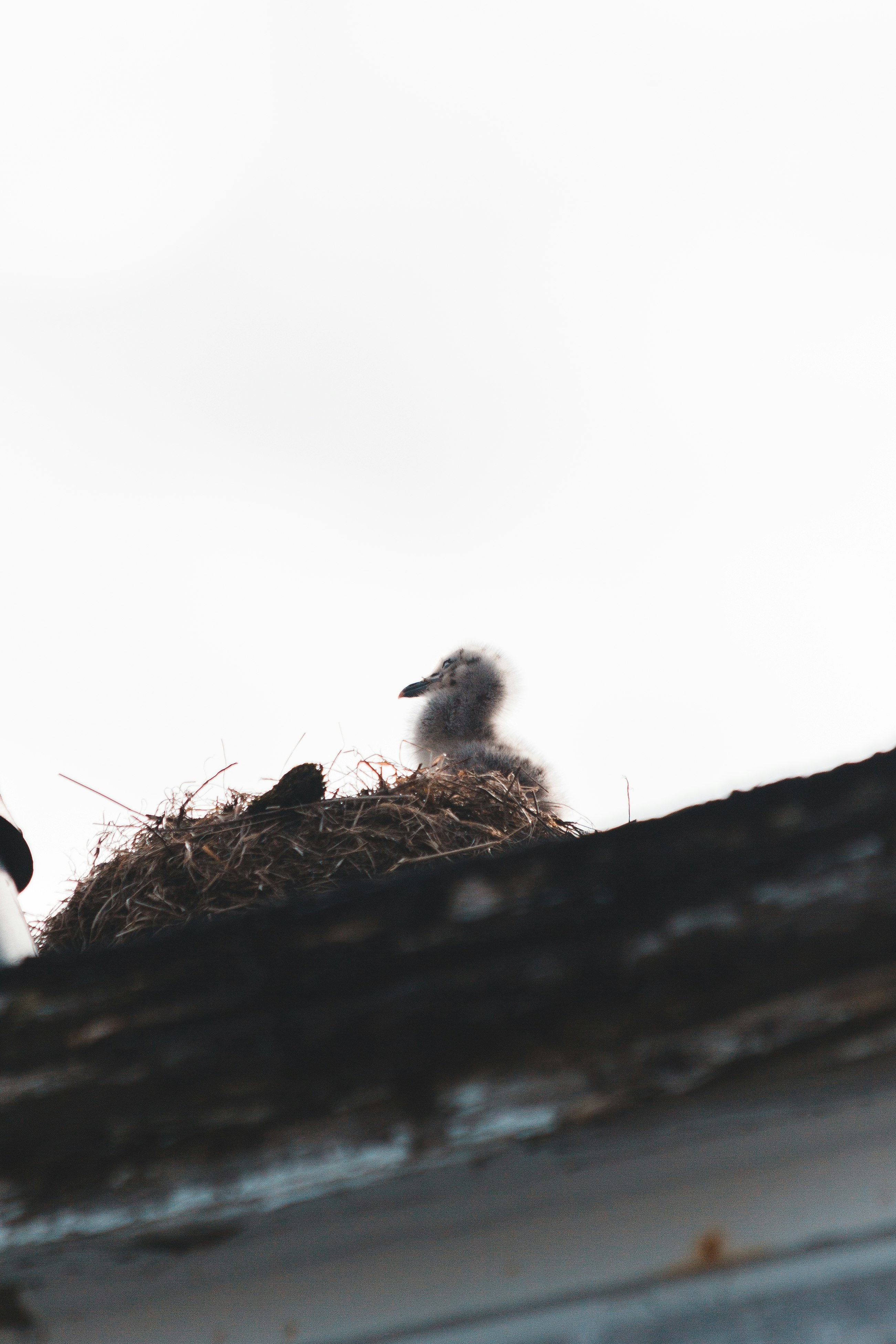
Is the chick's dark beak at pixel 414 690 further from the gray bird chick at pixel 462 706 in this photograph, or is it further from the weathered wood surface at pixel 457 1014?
the weathered wood surface at pixel 457 1014

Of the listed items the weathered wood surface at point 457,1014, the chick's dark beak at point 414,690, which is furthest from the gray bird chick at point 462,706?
the weathered wood surface at point 457,1014

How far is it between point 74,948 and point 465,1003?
3.12 meters

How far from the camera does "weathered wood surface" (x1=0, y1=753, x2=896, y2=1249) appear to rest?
1.37m

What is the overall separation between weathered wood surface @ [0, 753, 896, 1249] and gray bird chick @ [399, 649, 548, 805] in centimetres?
429

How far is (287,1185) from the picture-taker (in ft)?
4.65

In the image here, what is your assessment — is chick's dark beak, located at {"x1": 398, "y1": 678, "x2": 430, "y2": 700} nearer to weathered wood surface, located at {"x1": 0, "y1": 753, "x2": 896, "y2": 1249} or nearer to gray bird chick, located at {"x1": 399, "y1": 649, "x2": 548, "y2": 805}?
gray bird chick, located at {"x1": 399, "y1": 649, "x2": 548, "y2": 805}

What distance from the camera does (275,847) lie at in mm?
4152

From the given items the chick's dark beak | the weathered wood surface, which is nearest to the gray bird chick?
the chick's dark beak

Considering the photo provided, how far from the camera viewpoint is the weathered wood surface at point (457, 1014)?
1369 millimetres

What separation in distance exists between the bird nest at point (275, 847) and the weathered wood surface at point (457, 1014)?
2169 mm

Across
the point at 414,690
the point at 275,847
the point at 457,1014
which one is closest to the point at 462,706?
the point at 414,690

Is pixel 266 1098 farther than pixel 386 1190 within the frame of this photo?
Yes

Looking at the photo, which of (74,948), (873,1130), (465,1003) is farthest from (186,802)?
(873,1130)

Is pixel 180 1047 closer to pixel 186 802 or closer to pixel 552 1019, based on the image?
pixel 552 1019
